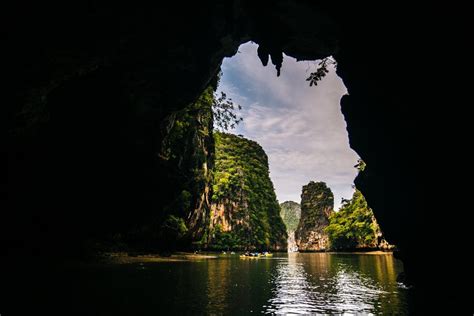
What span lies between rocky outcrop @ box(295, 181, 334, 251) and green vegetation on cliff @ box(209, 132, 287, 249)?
17370mm

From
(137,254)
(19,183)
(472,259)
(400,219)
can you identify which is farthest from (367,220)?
(19,183)

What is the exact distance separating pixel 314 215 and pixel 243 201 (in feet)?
169

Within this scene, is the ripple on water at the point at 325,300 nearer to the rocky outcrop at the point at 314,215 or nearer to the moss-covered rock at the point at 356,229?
the moss-covered rock at the point at 356,229

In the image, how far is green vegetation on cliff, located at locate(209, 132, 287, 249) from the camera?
98.6 m

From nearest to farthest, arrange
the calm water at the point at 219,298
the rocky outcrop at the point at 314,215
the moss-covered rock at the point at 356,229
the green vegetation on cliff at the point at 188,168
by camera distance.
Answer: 1. the calm water at the point at 219,298
2. the green vegetation on cliff at the point at 188,168
3. the moss-covered rock at the point at 356,229
4. the rocky outcrop at the point at 314,215

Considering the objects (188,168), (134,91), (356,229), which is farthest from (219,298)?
(356,229)

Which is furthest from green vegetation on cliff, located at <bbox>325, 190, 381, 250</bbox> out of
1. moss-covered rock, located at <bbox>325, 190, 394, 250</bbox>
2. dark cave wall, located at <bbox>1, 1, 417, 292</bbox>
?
dark cave wall, located at <bbox>1, 1, 417, 292</bbox>

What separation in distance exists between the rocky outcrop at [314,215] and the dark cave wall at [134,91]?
125435mm

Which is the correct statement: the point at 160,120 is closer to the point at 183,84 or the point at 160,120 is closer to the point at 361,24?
the point at 183,84

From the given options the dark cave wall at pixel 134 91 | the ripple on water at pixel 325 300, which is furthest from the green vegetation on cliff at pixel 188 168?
the ripple on water at pixel 325 300

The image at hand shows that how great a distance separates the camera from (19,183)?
1781 cm

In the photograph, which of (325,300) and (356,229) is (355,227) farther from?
(325,300)

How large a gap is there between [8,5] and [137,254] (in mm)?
33799

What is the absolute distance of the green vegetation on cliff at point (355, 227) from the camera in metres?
72.8
